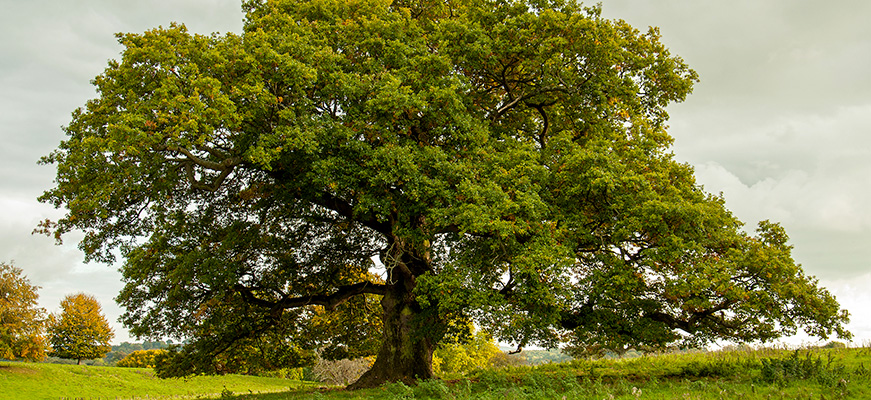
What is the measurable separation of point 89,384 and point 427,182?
114 feet

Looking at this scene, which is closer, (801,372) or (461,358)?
(801,372)

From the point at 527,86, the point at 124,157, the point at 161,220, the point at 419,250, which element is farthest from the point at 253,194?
the point at 527,86

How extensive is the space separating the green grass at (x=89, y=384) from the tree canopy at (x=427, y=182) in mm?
13023

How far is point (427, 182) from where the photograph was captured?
13.9 m

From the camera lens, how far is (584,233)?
45.7ft

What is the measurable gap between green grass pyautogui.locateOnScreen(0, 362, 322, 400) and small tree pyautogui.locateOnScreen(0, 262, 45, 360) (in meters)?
1.53

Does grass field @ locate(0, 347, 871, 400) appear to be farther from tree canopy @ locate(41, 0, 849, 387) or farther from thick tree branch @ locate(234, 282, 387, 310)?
thick tree branch @ locate(234, 282, 387, 310)

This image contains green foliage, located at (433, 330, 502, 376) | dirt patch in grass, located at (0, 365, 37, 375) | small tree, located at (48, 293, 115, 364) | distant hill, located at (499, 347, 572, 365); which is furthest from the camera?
green foliage, located at (433, 330, 502, 376)

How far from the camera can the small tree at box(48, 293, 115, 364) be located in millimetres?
46344

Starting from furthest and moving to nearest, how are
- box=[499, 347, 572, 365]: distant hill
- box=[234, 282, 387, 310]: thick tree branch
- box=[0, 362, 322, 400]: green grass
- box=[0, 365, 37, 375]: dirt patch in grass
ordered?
box=[0, 365, 37, 375]: dirt patch in grass, box=[0, 362, 322, 400]: green grass, box=[499, 347, 572, 365]: distant hill, box=[234, 282, 387, 310]: thick tree branch

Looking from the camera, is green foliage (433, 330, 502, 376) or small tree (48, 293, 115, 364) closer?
small tree (48, 293, 115, 364)

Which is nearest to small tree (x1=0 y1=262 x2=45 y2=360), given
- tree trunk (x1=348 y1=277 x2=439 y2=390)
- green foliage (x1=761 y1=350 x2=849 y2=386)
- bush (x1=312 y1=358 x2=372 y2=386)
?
bush (x1=312 y1=358 x2=372 y2=386)

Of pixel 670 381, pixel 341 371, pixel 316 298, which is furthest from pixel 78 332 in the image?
pixel 670 381

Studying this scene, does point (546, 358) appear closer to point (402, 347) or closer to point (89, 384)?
point (89, 384)
